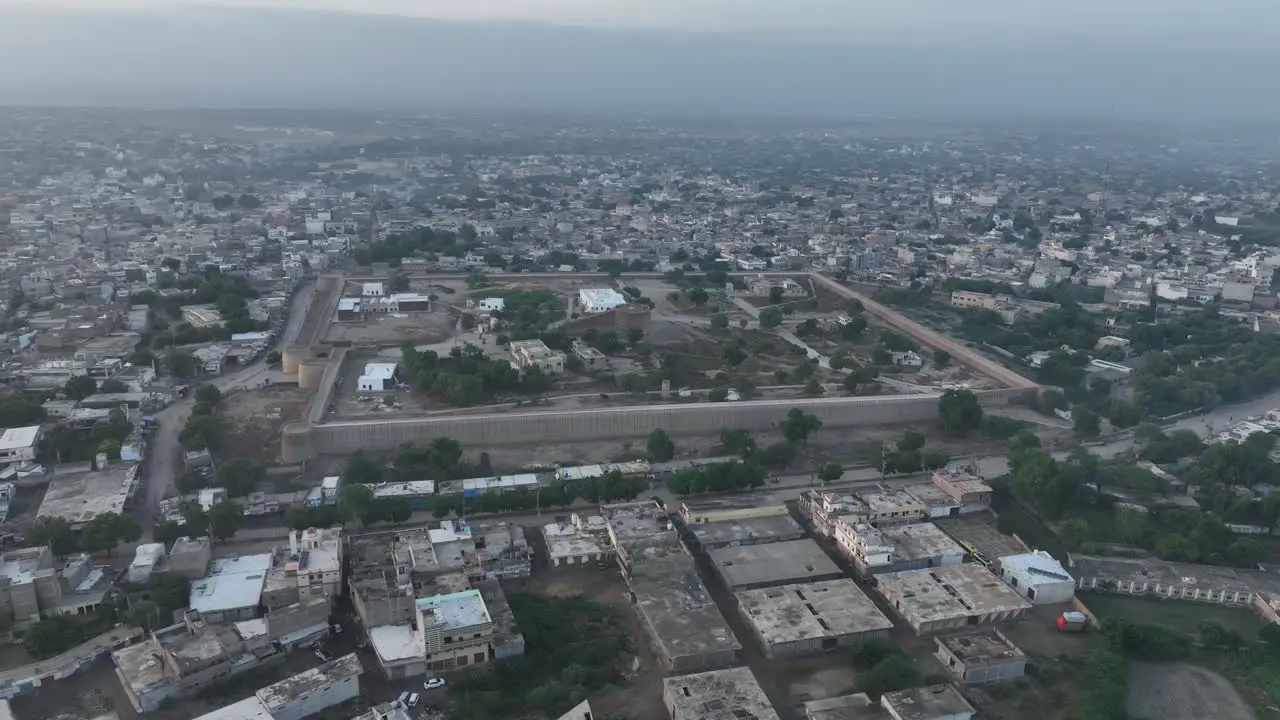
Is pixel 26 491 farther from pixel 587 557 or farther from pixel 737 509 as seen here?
pixel 737 509

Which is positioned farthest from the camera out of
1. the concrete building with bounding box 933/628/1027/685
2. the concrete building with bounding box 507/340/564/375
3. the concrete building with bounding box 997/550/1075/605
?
the concrete building with bounding box 507/340/564/375

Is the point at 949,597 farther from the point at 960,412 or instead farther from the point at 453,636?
the point at 960,412

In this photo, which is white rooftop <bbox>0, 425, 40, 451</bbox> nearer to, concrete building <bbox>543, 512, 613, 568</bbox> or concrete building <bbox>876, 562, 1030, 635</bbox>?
concrete building <bbox>543, 512, 613, 568</bbox>

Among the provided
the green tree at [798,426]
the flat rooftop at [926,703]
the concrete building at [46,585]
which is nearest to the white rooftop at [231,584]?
the concrete building at [46,585]

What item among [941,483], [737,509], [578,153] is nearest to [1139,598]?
[941,483]

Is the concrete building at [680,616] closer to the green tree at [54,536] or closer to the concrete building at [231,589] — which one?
the concrete building at [231,589]

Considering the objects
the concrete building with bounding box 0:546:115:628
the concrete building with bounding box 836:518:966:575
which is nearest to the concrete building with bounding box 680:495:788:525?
the concrete building with bounding box 836:518:966:575

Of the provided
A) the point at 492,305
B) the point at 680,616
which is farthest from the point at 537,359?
the point at 680,616
